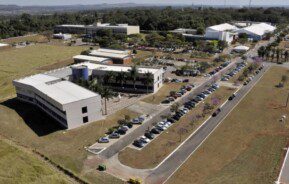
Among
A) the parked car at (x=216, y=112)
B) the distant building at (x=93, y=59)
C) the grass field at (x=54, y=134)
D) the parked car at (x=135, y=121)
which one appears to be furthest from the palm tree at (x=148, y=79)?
the distant building at (x=93, y=59)

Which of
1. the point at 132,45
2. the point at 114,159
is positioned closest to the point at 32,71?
the point at 132,45

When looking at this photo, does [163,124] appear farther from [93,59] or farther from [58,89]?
[93,59]

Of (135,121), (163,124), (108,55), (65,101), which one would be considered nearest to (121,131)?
(135,121)

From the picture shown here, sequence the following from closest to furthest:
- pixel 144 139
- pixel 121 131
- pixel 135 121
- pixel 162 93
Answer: pixel 144 139 < pixel 121 131 < pixel 135 121 < pixel 162 93

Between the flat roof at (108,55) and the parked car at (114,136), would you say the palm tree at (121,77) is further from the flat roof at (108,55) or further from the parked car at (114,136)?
the flat roof at (108,55)

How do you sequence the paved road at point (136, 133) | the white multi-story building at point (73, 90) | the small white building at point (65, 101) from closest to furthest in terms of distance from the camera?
the paved road at point (136, 133) → the small white building at point (65, 101) → the white multi-story building at point (73, 90)

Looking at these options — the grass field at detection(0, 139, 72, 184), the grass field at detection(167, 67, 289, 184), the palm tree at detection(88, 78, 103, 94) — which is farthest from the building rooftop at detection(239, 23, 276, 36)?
the grass field at detection(0, 139, 72, 184)
